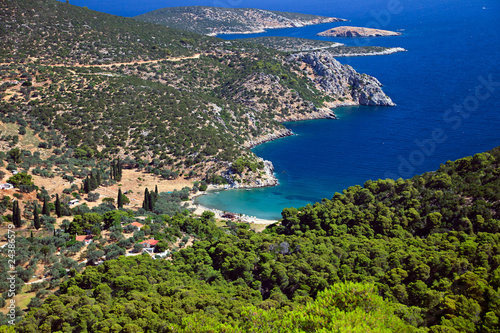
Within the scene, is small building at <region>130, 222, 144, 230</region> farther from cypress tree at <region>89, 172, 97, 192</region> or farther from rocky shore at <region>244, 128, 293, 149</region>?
rocky shore at <region>244, 128, 293, 149</region>

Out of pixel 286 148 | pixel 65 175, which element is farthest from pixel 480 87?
pixel 65 175

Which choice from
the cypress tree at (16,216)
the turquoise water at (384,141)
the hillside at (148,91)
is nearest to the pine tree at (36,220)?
the cypress tree at (16,216)

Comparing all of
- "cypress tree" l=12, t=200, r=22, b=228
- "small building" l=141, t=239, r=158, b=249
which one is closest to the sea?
"small building" l=141, t=239, r=158, b=249

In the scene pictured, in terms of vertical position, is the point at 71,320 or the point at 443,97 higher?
the point at 443,97

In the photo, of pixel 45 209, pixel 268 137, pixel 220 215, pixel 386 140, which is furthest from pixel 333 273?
pixel 268 137

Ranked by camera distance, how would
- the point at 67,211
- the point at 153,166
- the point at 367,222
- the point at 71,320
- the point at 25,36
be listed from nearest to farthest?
the point at 71,320 < the point at 367,222 < the point at 67,211 < the point at 153,166 < the point at 25,36

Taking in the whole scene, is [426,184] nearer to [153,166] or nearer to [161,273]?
[161,273]

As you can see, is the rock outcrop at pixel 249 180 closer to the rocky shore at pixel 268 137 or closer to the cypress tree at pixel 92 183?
the rocky shore at pixel 268 137

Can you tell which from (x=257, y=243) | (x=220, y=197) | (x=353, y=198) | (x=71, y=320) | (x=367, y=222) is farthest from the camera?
(x=220, y=197)
